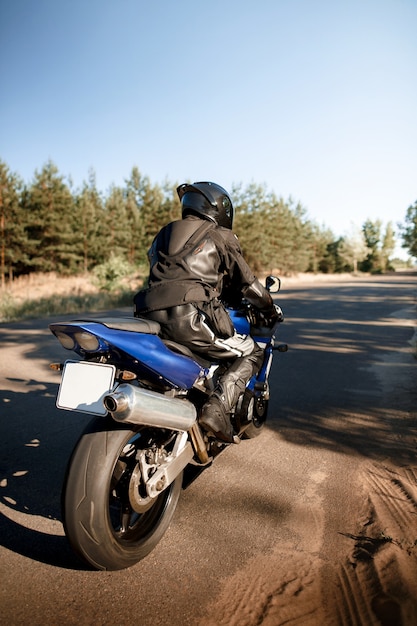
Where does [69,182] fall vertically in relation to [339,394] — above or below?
above

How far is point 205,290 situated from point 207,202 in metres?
0.79

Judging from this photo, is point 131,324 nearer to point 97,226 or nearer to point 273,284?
point 273,284

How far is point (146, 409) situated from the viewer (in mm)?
2023

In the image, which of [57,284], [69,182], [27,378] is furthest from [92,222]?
[27,378]

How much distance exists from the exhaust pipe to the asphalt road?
77 cm

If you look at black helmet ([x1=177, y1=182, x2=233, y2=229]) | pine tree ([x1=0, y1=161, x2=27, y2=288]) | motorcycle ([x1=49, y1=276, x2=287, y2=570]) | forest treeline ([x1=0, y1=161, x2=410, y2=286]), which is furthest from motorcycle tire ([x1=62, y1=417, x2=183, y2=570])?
pine tree ([x1=0, y1=161, x2=27, y2=288])

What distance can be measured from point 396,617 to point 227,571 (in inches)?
31.8

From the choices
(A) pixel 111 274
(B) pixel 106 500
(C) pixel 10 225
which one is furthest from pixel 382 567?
(C) pixel 10 225

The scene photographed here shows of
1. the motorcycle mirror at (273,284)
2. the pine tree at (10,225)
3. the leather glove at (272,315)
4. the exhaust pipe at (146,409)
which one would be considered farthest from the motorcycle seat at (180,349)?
the pine tree at (10,225)

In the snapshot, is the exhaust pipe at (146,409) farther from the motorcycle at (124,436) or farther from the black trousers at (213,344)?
the black trousers at (213,344)

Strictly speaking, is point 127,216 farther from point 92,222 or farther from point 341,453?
point 341,453

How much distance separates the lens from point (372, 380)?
19.9ft

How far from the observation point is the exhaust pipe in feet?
6.33

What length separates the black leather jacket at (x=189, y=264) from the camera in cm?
274
